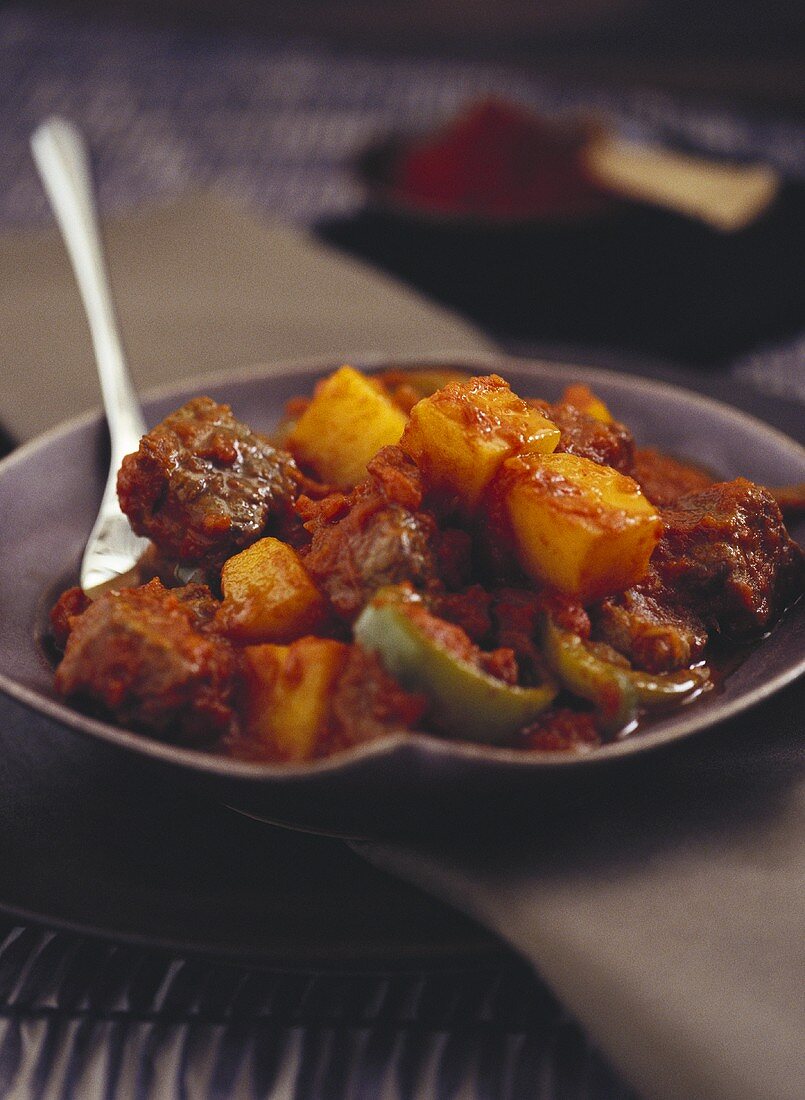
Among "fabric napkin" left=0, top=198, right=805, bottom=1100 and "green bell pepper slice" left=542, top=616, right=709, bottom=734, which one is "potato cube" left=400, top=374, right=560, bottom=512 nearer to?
"green bell pepper slice" left=542, top=616, right=709, bottom=734

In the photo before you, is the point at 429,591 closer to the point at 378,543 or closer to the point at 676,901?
the point at 378,543

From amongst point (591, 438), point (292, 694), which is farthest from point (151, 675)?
point (591, 438)

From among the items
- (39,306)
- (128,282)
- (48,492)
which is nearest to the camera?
(48,492)

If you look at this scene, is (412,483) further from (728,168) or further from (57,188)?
(728,168)

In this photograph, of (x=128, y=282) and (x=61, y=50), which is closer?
(x=128, y=282)

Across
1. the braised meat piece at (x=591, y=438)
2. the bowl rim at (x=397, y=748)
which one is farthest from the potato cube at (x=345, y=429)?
the bowl rim at (x=397, y=748)

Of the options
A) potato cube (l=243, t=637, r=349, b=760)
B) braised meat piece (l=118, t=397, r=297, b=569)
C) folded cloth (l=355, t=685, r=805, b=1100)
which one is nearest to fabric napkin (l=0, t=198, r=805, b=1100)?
folded cloth (l=355, t=685, r=805, b=1100)

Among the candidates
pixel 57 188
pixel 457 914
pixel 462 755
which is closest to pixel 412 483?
pixel 462 755
